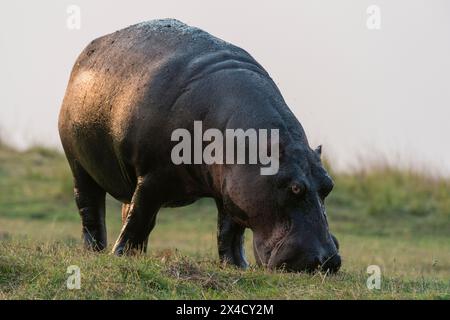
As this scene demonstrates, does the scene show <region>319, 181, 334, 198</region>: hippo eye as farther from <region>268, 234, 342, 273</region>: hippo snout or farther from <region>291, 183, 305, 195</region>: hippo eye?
<region>268, 234, 342, 273</region>: hippo snout

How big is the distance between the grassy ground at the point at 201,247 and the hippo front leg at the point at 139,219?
0.88 feet

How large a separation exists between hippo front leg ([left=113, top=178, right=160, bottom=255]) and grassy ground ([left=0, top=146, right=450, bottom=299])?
267mm

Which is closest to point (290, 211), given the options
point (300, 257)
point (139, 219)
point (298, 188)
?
point (298, 188)

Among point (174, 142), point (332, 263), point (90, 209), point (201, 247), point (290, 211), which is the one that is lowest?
point (201, 247)

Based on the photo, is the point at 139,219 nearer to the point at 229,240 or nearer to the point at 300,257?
the point at 229,240

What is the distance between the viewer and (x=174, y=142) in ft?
28.6

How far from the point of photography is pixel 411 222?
1802 centimetres

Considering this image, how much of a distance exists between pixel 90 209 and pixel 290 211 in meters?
3.29

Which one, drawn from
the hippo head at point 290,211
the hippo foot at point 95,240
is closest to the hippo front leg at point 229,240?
the hippo head at point 290,211

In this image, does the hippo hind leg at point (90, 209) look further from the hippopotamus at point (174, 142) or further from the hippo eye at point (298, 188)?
the hippo eye at point (298, 188)

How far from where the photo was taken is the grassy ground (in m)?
7.59

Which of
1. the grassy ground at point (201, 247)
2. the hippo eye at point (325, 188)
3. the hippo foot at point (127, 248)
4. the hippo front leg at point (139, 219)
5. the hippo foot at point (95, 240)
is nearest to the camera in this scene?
the grassy ground at point (201, 247)

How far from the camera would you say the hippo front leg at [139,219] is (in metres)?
8.93
